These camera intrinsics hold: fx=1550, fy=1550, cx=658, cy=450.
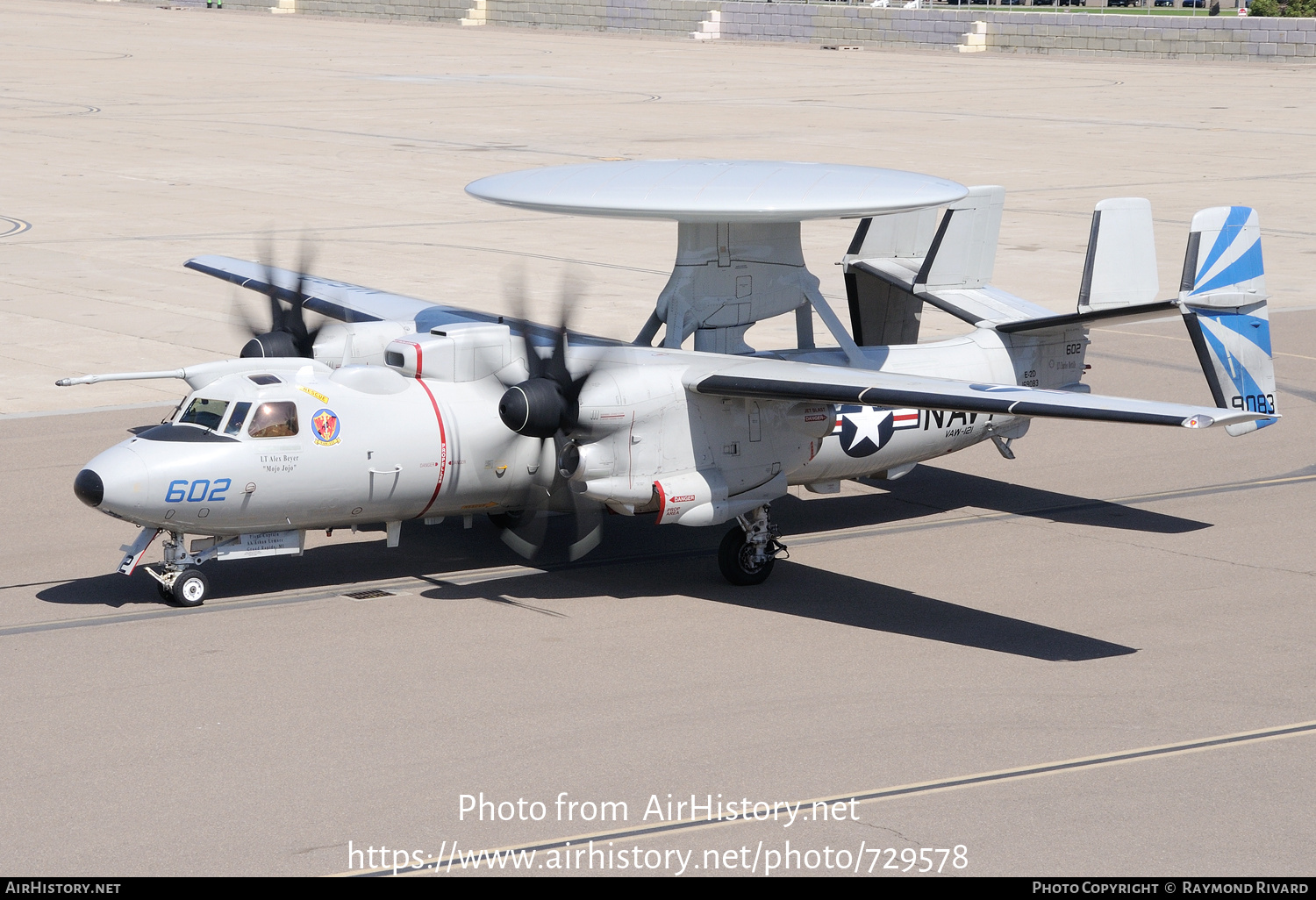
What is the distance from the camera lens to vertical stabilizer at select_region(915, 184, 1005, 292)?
73.6ft

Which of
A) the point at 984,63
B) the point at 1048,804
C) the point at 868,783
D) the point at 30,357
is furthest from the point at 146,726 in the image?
the point at 984,63

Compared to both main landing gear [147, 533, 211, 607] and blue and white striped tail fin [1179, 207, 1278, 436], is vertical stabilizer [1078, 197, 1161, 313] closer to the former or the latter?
blue and white striped tail fin [1179, 207, 1278, 436]

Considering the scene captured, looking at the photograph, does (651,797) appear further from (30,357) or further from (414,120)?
(414,120)

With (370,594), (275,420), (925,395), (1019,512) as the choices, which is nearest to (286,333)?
(275,420)

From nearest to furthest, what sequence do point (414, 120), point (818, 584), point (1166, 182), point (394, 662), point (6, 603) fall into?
point (394, 662) < point (6, 603) < point (818, 584) < point (1166, 182) < point (414, 120)

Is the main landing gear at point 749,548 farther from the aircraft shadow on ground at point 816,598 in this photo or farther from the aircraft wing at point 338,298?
the aircraft wing at point 338,298

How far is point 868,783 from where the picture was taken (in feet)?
44.4

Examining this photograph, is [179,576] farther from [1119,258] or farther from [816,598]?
[1119,258]

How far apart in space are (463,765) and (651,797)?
1.80 m

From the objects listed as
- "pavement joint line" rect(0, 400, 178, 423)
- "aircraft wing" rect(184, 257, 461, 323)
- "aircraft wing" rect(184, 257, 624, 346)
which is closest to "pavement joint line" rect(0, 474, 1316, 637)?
"aircraft wing" rect(184, 257, 624, 346)

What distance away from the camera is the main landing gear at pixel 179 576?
1770 centimetres

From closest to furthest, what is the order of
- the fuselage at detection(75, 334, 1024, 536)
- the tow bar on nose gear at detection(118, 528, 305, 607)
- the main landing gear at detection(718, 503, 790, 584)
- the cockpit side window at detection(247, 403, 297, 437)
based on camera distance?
the fuselage at detection(75, 334, 1024, 536) → the cockpit side window at detection(247, 403, 297, 437) → the tow bar on nose gear at detection(118, 528, 305, 607) → the main landing gear at detection(718, 503, 790, 584)

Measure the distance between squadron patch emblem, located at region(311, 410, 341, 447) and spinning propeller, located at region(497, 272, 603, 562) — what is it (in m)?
1.86

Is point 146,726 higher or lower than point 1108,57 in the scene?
lower
